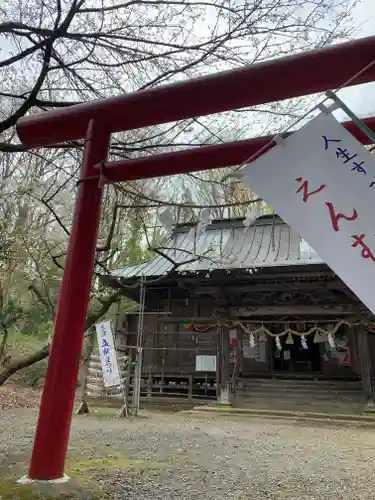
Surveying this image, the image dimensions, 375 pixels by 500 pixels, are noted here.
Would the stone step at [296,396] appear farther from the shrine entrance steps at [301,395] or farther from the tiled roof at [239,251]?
the tiled roof at [239,251]

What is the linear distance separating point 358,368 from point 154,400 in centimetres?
554

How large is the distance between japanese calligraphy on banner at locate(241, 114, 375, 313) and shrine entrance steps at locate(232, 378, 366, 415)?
8.70 m

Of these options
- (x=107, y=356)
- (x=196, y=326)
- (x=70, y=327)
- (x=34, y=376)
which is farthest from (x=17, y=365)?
(x=34, y=376)

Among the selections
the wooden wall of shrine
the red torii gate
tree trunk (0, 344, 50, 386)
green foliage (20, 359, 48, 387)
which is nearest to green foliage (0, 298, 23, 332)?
green foliage (20, 359, 48, 387)

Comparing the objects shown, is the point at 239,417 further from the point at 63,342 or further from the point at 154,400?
the point at 63,342

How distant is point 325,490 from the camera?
3.65 m

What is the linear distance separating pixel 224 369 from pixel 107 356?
340 centimetres

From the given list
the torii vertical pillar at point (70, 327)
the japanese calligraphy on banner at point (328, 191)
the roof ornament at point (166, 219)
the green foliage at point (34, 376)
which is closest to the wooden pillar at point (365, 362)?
the roof ornament at point (166, 219)

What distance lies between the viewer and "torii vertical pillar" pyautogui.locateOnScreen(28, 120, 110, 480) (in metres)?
2.67

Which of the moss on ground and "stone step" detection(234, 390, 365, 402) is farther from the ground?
"stone step" detection(234, 390, 365, 402)

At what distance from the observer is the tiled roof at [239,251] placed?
973 cm

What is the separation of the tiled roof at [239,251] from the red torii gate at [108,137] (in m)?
4.87

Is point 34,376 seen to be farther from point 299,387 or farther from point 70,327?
point 70,327

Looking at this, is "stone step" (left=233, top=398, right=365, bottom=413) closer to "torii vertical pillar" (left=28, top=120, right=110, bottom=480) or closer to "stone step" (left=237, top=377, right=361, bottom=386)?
"stone step" (left=237, top=377, right=361, bottom=386)
